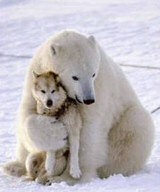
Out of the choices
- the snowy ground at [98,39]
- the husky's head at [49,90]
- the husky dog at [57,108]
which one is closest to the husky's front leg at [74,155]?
the husky dog at [57,108]

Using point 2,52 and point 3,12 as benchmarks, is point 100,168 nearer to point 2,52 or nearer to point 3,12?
point 2,52

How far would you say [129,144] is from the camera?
5.05 metres

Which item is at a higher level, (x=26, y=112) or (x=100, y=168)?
(x=26, y=112)

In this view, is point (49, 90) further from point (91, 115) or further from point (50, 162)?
point (50, 162)

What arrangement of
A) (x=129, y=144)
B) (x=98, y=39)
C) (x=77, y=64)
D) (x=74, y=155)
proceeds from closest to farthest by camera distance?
(x=77, y=64) < (x=74, y=155) < (x=129, y=144) < (x=98, y=39)

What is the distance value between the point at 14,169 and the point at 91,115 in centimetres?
79

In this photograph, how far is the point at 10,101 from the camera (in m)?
7.86

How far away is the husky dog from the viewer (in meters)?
4.55

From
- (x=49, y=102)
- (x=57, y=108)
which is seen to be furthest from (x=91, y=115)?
(x=49, y=102)

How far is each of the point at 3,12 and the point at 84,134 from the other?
29.8ft

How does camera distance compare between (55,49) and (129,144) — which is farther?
(129,144)

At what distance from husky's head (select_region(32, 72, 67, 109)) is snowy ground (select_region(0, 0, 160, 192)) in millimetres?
581

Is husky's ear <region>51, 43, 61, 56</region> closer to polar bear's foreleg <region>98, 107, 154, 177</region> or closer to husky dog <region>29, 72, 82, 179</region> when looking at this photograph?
husky dog <region>29, 72, 82, 179</region>

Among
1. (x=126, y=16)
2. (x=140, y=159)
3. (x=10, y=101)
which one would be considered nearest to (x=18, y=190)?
(x=140, y=159)
